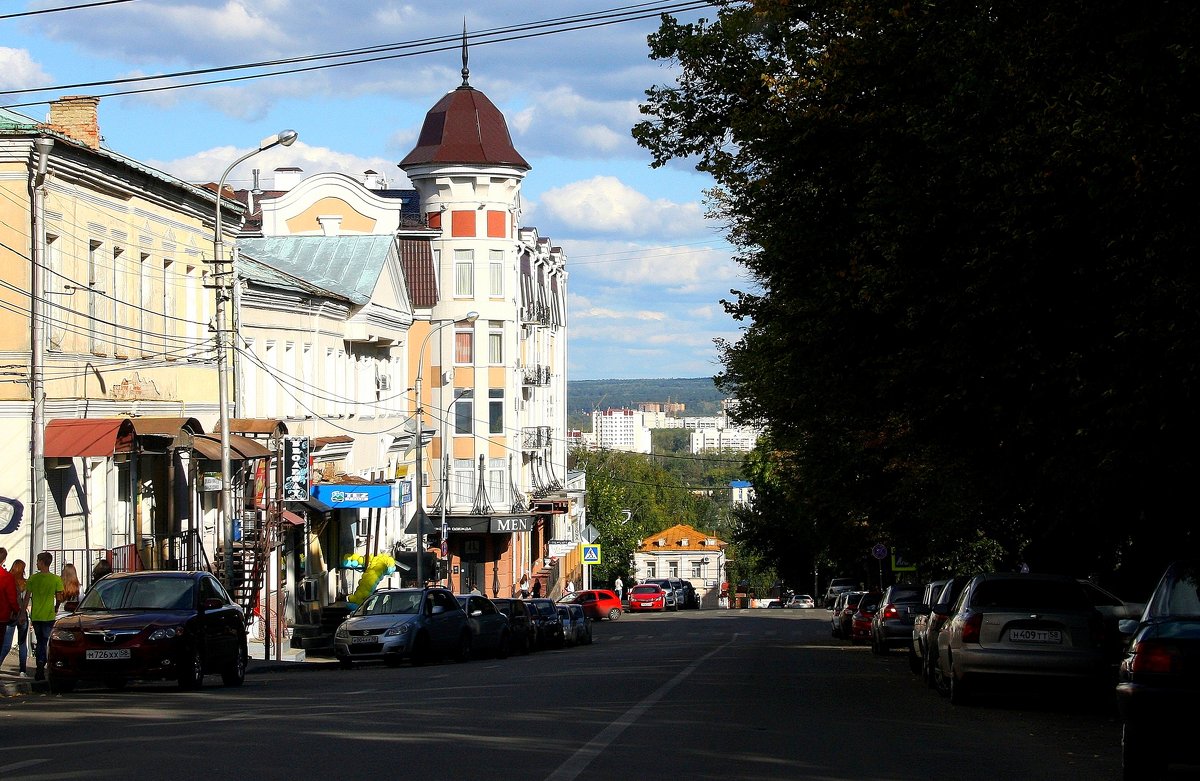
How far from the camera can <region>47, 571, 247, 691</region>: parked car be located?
1916 cm

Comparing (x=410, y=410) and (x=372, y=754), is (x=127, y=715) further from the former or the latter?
(x=410, y=410)

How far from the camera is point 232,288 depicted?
115ft

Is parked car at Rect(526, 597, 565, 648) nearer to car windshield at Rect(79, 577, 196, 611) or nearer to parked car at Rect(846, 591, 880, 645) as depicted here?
parked car at Rect(846, 591, 880, 645)

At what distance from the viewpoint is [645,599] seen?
292 ft

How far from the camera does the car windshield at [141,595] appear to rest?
66.5 feet

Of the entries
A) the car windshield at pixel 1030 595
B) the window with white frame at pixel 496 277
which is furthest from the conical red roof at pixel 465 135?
the car windshield at pixel 1030 595

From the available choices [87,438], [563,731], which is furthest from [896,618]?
[563,731]

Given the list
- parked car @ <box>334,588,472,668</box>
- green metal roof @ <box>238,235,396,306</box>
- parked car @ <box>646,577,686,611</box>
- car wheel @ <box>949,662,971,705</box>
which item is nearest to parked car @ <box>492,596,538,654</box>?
parked car @ <box>334,588,472,668</box>

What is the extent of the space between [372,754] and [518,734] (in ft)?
6.04

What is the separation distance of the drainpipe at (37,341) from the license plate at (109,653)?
5580 mm

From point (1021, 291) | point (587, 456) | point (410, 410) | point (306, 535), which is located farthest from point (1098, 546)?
point (587, 456)

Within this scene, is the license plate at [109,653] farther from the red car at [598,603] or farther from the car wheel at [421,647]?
the red car at [598,603]

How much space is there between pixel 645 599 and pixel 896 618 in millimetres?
55493

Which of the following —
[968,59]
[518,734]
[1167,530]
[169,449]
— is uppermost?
[968,59]
